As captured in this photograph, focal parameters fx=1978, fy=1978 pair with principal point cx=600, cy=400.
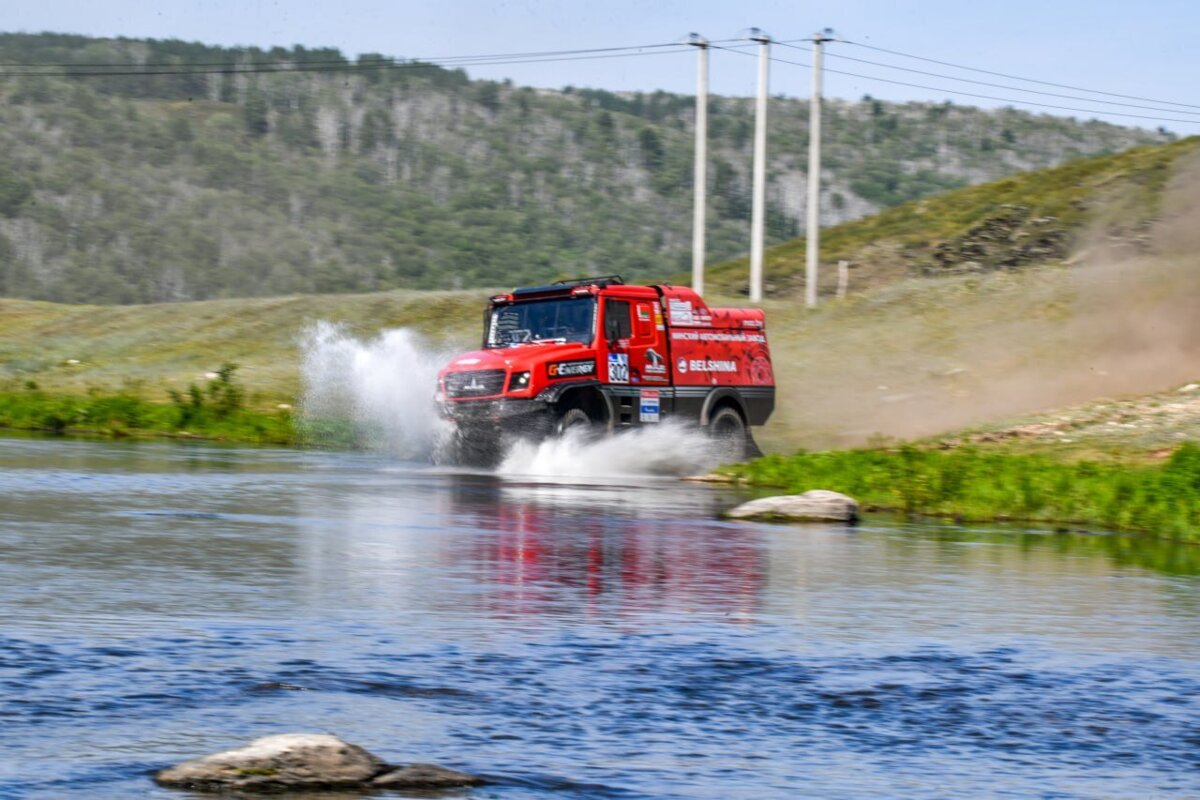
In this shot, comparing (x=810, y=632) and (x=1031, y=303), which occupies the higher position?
(x=1031, y=303)

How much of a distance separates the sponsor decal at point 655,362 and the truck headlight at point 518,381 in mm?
2435

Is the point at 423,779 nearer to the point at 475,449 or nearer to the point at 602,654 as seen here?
the point at 602,654

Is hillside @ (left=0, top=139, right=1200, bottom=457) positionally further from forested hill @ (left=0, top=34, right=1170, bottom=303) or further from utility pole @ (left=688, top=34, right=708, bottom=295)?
forested hill @ (left=0, top=34, right=1170, bottom=303)

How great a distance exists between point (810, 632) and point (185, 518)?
8.52 m

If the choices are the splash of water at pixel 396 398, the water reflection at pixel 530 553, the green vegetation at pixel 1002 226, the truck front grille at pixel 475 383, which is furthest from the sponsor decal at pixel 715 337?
the green vegetation at pixel 1002 226

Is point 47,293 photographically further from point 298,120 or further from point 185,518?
point 185,518

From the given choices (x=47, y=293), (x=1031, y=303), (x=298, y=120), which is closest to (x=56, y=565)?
(x=1031, y=303)

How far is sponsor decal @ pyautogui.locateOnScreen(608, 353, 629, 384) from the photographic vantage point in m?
29.8

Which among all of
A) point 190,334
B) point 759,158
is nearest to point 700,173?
point 759,158

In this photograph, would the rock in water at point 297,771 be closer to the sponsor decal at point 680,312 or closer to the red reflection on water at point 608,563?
the red reflection on water at point 608,563

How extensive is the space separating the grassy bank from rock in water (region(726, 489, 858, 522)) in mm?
2153

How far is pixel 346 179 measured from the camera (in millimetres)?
140875

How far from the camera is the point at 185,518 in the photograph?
18.7 metres

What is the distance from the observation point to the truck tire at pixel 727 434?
3194 centimetres
